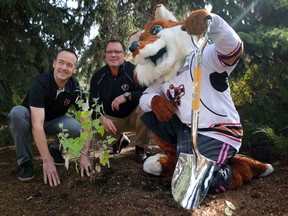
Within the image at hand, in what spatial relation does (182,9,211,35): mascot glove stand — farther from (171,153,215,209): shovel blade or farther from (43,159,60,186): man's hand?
(43,159,60,186): man's hand

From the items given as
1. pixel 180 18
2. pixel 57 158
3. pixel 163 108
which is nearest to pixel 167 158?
pixel 163 108

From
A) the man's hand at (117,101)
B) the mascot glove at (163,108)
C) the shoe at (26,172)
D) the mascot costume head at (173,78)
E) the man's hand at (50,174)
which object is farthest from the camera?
the man's hand at (117,101)

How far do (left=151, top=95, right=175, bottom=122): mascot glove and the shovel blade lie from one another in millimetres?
410

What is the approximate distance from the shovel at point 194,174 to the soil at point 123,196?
0.39 ft

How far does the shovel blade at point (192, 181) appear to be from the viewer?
5.95ft

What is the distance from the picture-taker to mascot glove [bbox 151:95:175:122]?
2289 mm

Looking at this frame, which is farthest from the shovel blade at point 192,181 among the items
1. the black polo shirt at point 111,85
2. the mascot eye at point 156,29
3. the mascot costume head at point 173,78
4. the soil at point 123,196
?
the black polo shirt at point 111,85

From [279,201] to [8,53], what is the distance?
3.16 m

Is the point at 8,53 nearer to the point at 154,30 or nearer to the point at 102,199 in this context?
the point at 154,30

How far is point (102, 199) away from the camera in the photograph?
2.10m

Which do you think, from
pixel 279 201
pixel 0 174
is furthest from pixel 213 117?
pixel 0 174

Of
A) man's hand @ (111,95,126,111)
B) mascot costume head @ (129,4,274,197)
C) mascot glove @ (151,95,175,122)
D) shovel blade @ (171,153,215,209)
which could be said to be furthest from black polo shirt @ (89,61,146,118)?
shovel blade @ (171,153,215,209)

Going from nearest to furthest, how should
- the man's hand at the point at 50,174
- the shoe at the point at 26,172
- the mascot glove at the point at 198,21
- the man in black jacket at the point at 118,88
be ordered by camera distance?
the mascot glove at the point at 198,21 < the man's hand at the point at 50,174 < the shoe at the point at 26,172 < the man in black jacket at the point at 118,88

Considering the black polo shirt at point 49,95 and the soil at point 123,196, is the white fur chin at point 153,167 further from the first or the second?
the black polo shirt at point 49,95
